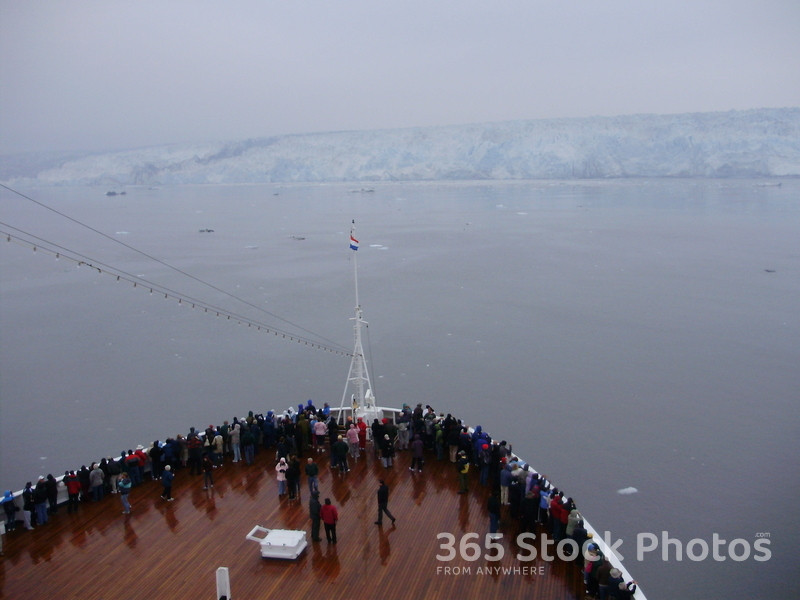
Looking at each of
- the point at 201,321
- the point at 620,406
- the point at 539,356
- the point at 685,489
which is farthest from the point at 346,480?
the point at 201,321

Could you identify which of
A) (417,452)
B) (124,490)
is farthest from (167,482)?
(417,452)

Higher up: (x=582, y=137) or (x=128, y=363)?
(x=582, y=137)

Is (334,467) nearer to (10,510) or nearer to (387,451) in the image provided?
(387,451)

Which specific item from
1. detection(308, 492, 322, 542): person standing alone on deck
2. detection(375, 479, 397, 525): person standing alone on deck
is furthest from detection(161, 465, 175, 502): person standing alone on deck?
detection(375, 479, 397, 525): person standing alone on deck

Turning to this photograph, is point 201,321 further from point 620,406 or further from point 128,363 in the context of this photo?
point 620,406

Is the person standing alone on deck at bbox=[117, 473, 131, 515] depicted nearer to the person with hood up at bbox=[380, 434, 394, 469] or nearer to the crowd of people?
the crowd of people

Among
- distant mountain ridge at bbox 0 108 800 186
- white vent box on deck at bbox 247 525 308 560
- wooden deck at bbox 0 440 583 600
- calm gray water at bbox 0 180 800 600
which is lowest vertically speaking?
calm gray water at bbox 0 180 800 600

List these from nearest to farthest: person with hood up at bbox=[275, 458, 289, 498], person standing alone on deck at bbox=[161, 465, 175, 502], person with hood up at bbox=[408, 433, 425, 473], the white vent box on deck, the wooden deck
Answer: the wooden deck, the white vent box on deck, person standing alone on deck at bbox=[161, 465, 175, 502], person with hood up at bbox=[275, 458, 289, 498], person with hood up at bbox=[408, 433, 425, 473]
